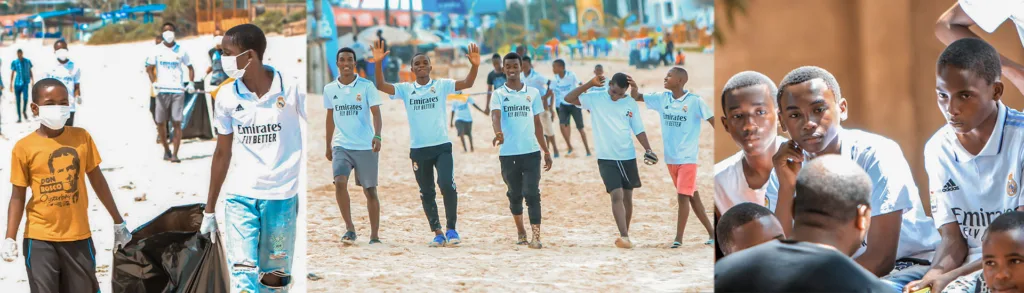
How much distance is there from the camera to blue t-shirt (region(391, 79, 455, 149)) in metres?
5.29

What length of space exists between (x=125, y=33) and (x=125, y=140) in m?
4.65

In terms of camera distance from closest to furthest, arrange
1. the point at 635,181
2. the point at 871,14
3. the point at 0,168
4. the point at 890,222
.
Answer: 1. the point at 890,222
2. the point at 635,181
3. the point at 871,14
4. the point at 0,168

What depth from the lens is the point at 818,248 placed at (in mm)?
2738

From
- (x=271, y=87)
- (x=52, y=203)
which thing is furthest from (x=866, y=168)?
(x=52, y=203)

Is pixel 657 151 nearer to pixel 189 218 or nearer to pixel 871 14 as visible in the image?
pixel 871 14

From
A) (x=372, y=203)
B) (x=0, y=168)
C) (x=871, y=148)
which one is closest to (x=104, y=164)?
(x=0, y=168)

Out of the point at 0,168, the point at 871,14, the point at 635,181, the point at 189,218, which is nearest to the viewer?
the point at 189,218

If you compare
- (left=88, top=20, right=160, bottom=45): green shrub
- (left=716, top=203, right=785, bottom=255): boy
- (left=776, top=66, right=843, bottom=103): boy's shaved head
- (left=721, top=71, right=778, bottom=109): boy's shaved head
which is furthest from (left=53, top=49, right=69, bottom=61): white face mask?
(left=716, top=203, right=785, bottom=255): boy

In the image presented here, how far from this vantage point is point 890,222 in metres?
3.77

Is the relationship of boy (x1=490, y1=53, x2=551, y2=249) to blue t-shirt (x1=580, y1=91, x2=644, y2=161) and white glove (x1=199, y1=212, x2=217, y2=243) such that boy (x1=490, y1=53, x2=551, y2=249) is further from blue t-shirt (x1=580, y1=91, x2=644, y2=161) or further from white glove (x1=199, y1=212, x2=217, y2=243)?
white glove (x1=199, y1=212, x2=217, y2=243)

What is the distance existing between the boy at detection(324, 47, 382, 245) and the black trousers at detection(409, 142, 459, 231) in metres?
0.21

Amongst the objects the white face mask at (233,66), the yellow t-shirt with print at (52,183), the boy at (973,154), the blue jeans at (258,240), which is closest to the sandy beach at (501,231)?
the blue jeans at (258,240)

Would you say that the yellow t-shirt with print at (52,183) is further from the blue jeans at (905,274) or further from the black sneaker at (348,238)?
the blue jeans at (905,274)

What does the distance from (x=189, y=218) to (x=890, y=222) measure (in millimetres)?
2869
